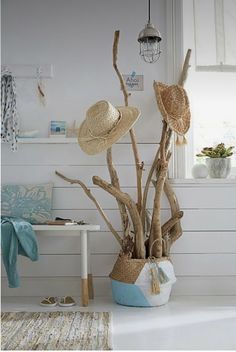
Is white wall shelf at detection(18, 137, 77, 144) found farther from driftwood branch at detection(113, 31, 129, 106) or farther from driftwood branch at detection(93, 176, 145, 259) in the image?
driftwood branch at detection(93, 176, 145, 259)

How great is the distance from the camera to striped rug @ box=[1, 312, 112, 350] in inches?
92.9

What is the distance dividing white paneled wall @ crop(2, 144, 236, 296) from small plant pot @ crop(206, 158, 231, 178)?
73 mm

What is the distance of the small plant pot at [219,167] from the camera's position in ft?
12.6

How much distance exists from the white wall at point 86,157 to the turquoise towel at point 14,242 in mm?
466

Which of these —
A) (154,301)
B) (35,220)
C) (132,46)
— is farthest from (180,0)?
(154,301)

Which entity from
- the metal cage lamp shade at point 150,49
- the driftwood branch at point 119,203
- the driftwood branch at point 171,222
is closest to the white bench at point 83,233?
the driftwood branch at point 119,203

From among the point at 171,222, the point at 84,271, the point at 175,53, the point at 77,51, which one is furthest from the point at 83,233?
the point at 175,53

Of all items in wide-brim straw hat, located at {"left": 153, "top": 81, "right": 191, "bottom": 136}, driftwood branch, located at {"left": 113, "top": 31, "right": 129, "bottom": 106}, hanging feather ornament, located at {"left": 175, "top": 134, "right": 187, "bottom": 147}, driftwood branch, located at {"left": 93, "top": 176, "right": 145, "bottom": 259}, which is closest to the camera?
driftwood branch, located at {"left": 93, "top": 176, "right": 145, "bottom": 259}

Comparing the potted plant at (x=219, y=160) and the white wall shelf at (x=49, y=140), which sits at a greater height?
the white wall shelf at (x=49, y=140)

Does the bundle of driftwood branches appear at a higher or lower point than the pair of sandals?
higher

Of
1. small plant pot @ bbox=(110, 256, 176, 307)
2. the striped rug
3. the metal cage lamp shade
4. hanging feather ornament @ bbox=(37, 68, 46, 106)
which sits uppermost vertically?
the metal cage lamp shade

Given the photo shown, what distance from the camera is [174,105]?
138 inches

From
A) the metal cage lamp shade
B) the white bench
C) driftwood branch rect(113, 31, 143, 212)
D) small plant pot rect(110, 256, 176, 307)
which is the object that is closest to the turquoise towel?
the white bench

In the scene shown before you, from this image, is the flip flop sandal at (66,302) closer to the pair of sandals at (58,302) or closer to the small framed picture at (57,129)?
the pair of sandals at (58,302)
